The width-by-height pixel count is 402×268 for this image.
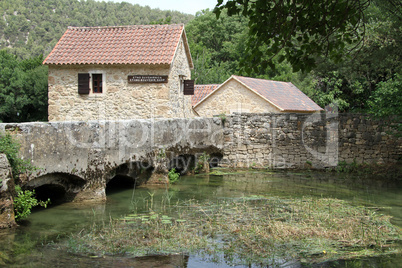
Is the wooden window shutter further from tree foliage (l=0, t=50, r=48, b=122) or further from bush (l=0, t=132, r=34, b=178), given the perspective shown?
bush (l=0, t=132, r=34, b=178)

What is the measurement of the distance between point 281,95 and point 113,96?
27.9 feet

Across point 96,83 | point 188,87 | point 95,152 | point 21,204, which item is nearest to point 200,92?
point 188,87

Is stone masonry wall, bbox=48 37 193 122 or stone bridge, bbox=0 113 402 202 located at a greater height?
stone masonry wall, bbox=48 37 193 122

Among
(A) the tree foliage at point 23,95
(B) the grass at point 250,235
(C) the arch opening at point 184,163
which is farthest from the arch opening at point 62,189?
(A) the tree foliage at point 23,95

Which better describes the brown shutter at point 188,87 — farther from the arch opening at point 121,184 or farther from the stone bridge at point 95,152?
the arch opening at point 121,184

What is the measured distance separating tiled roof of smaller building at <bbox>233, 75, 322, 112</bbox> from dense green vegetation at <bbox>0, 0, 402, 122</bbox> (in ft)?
4.44

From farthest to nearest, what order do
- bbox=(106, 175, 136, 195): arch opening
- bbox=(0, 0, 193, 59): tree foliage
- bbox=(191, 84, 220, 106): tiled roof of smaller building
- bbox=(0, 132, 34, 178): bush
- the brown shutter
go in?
bbox=(0, 0, 193, 59): tree foliage → bbox=(191, 84, 220, 106): tiled roof of smaller building → the brown shutter → bbox=(106, 175, 136, 195): arch opening → bbox=(0, 132, 34, 178): bush

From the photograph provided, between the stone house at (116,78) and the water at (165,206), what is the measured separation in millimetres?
4759

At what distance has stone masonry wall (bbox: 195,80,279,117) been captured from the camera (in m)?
20.0

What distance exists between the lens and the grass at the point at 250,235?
19.2ft

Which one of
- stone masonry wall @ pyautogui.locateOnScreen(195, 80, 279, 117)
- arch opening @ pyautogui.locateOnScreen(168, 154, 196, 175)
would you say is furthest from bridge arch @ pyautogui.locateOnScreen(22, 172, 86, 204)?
stone masonry wall @ pyautogui.locateOnScreen(195, 80, 279, 117)

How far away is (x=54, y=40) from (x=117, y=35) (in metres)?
45.6

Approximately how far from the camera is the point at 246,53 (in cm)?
541

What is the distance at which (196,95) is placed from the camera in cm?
2431
